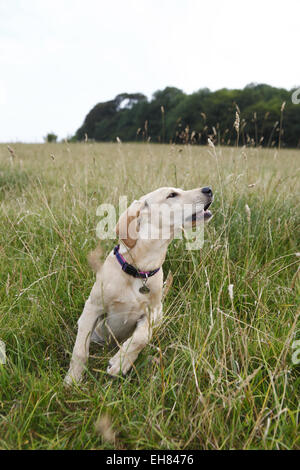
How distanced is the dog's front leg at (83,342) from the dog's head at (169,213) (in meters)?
0.49

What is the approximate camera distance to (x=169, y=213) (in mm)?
2266

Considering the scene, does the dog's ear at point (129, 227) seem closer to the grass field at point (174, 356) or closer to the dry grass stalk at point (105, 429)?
the grass field at point (174, 356)

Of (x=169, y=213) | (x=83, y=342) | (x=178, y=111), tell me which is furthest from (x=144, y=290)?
(x=178, y=111)

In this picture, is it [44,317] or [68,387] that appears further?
[44,317]

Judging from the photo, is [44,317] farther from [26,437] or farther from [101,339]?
[26,437]

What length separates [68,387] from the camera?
166cm

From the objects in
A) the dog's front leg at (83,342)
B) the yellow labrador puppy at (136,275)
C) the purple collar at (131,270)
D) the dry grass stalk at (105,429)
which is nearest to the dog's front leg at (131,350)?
the yellow labrador puppy at (136,275)

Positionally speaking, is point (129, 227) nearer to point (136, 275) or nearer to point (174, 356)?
point (136, 275)

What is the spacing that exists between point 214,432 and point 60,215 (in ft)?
8.05

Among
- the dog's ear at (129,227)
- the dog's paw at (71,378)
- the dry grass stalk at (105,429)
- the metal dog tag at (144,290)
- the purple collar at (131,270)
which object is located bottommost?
the dog's paw at (71,378)

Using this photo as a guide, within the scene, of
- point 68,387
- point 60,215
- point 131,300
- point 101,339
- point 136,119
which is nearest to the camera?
point 68,387

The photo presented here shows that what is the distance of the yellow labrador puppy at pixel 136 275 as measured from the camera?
1.99 meters
